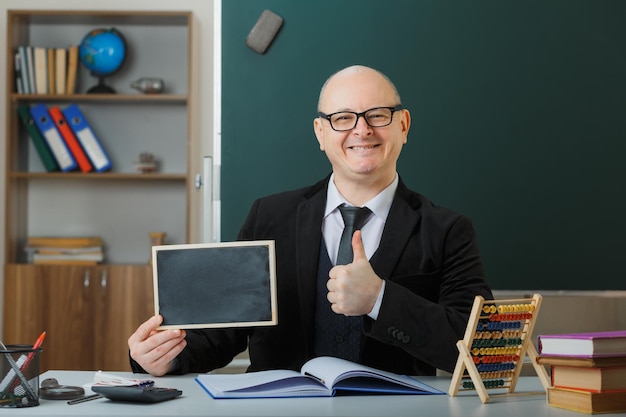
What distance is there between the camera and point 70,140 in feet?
15.6

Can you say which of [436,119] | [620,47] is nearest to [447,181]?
[436,119]

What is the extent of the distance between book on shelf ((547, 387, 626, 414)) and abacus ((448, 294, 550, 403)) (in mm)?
90

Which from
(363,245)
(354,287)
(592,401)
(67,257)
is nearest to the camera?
(592,401)

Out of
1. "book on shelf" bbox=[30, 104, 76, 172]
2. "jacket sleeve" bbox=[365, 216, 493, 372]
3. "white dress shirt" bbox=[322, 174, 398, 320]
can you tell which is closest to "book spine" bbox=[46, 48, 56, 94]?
"book on shelf" bbox=[30, 104, 76, 172]

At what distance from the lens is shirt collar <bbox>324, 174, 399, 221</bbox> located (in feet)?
7.29

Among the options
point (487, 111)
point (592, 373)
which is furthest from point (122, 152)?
point (592, 373)

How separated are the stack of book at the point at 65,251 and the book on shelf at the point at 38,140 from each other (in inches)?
16.2

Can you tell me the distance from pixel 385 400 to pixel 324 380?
0.12m

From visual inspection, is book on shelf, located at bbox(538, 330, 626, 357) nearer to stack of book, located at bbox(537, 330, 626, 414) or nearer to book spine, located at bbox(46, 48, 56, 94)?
stack of book, located at bbox(537, 330, 626, 414)

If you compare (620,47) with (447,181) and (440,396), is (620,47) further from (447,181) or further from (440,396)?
(440,396)

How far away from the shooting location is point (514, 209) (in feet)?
10.5

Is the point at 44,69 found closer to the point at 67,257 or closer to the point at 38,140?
the point at 38,140

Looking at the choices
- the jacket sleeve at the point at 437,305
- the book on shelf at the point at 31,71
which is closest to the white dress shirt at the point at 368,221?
the jacket sleeve at the point at 437,305

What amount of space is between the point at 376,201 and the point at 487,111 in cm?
115
